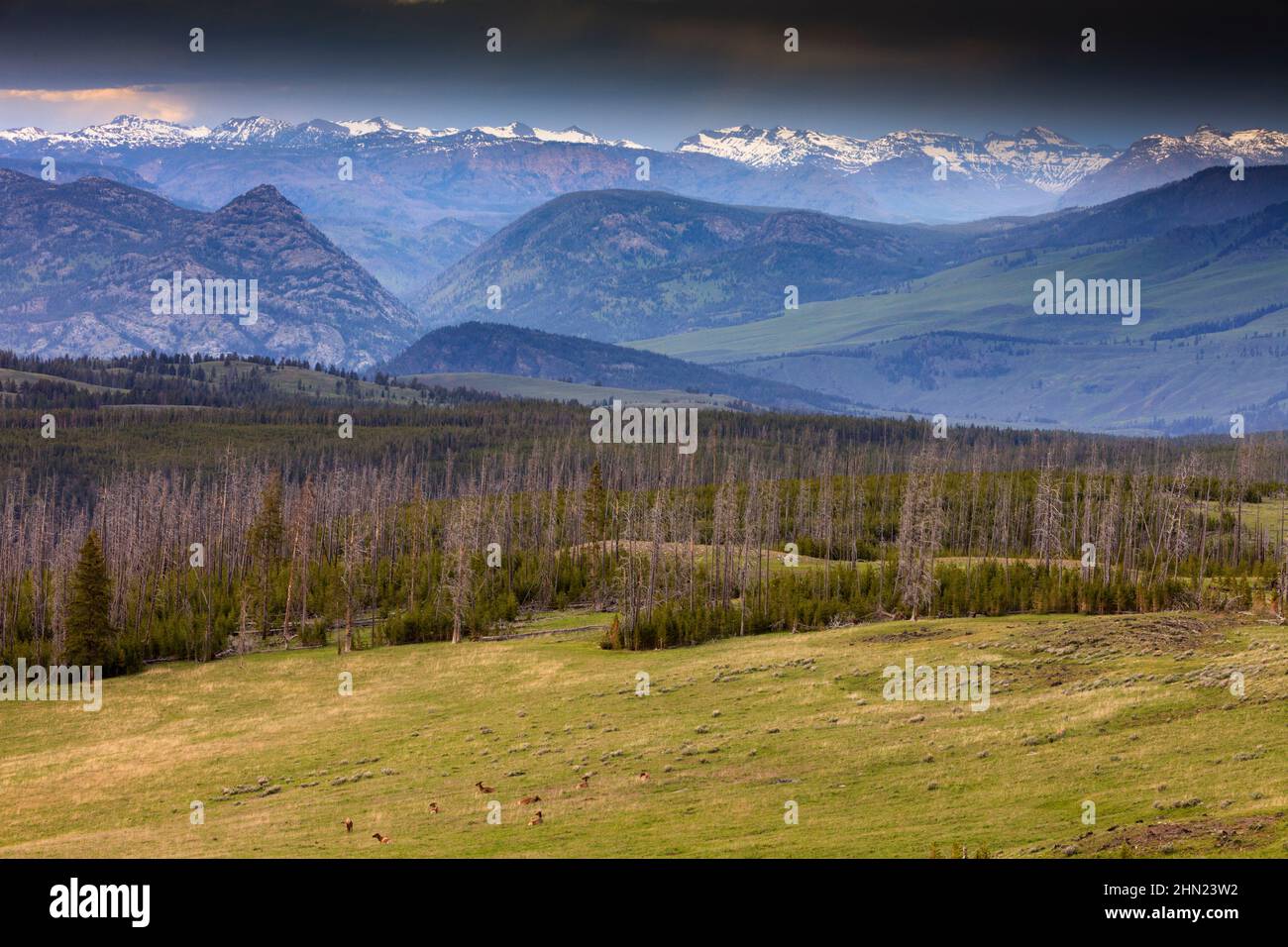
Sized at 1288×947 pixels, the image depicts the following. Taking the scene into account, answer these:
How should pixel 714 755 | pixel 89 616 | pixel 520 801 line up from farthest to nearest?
pixel 89 616
pixel 714 755
pixel 520 801

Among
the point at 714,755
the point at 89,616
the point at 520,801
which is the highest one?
the point at 89,616

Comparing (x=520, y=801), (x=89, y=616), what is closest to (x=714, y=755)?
(x=520, y=801)

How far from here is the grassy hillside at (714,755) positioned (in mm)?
51406

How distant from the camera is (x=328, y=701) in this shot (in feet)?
335

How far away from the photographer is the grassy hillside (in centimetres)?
5141

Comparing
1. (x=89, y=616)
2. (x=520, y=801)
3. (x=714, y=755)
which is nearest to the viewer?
(x=520, y=801)

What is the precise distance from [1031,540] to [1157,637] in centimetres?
10036

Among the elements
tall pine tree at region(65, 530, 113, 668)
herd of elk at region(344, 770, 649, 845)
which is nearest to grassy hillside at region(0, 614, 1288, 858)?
herd of elk at region(344, 770, 649, 845)

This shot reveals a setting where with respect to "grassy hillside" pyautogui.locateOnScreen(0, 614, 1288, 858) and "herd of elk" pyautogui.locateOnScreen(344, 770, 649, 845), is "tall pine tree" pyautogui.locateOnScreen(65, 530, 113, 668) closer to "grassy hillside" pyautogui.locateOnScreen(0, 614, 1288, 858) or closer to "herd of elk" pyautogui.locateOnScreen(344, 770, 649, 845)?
"grassy hillside" pyautogui.locateOnScreen(0, 614, 1288, 858)

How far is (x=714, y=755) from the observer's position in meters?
69.4

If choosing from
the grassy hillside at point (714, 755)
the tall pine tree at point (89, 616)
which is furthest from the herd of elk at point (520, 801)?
the tall pine tree at point (89, 616)

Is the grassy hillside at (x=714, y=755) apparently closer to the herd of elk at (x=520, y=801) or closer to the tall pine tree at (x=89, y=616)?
the herd of elk at (x=520, y=801)

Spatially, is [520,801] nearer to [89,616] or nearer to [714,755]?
[714,755]
